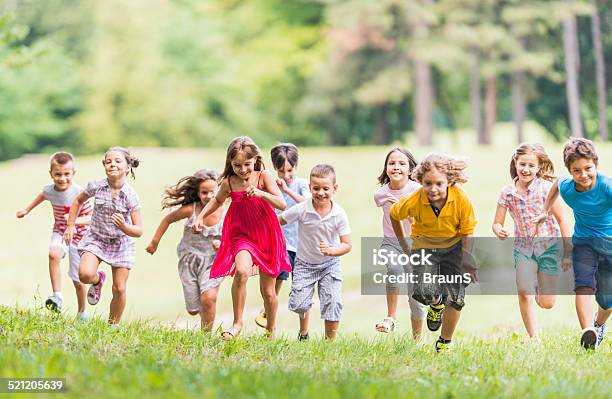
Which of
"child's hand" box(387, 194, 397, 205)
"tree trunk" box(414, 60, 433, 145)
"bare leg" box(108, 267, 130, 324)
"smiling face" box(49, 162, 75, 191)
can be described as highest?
"tree trunk" box(414, 60, 433, 145)

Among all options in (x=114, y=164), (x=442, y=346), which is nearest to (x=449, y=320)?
(x=442, y=346)

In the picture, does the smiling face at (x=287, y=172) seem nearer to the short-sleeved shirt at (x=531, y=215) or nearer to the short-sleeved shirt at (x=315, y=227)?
the short-sleeved shirt at (x=315, y=227)

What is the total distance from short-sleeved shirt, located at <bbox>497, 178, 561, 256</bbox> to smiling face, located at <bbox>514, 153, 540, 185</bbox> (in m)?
0.12

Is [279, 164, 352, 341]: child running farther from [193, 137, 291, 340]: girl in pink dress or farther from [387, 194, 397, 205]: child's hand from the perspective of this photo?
[387, 194, 397, 205]: child's hand

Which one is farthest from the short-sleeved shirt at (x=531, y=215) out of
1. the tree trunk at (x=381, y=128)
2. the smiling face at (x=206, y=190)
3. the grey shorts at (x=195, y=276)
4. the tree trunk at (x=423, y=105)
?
the tree trunk at (x=381, y=128)

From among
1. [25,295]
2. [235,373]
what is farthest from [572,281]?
[25,295]

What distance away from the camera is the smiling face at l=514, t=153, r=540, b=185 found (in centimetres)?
780

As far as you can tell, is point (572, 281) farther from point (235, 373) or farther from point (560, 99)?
point (560, 99)

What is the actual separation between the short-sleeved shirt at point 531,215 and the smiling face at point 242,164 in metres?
2.22

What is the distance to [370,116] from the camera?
3559 centimetres

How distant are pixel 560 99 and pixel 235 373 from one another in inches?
1103

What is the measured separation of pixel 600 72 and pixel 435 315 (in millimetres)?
24747

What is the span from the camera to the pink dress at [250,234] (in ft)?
24.1

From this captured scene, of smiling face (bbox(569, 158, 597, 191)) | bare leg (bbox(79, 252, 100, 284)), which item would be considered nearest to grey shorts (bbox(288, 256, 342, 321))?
bare leg (bbox(79, 252, 100, 284))
